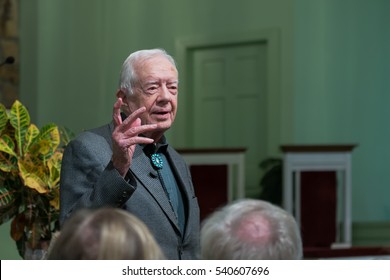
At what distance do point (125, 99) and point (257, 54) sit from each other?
276 inches

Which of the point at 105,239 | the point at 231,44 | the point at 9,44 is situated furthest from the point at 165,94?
the point at 231,44

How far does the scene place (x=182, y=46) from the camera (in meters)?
9.64

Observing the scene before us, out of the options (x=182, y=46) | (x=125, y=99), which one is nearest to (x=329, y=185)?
(x=182, y=46)

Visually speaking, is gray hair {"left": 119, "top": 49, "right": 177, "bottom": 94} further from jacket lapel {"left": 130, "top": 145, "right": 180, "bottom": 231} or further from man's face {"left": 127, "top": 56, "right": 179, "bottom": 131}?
jacket lapel {"left": 130, "top": 145, "right": 180, "bottom": 231}

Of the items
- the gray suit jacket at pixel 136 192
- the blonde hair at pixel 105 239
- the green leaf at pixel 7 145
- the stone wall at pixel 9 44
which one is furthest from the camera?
the stone wall at pixel 9 44

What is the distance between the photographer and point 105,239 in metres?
1.30

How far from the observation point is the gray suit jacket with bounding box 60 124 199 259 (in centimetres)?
222

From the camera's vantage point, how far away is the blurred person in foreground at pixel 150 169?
7.40 ft

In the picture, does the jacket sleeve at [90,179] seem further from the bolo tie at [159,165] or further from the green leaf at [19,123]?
the green leaf at [19,123]

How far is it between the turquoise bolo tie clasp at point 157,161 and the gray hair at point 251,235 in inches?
33.5

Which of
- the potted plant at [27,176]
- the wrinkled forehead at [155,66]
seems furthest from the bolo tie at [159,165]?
the potted plant at [27,176]

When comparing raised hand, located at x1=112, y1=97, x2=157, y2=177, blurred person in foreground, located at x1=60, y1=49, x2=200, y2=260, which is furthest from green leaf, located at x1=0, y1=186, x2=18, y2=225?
raised hand, located at x1=112, y1=97, x2=157, y2=177

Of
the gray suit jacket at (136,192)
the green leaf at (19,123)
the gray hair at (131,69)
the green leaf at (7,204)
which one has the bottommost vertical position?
the green leaf at (7,204)
